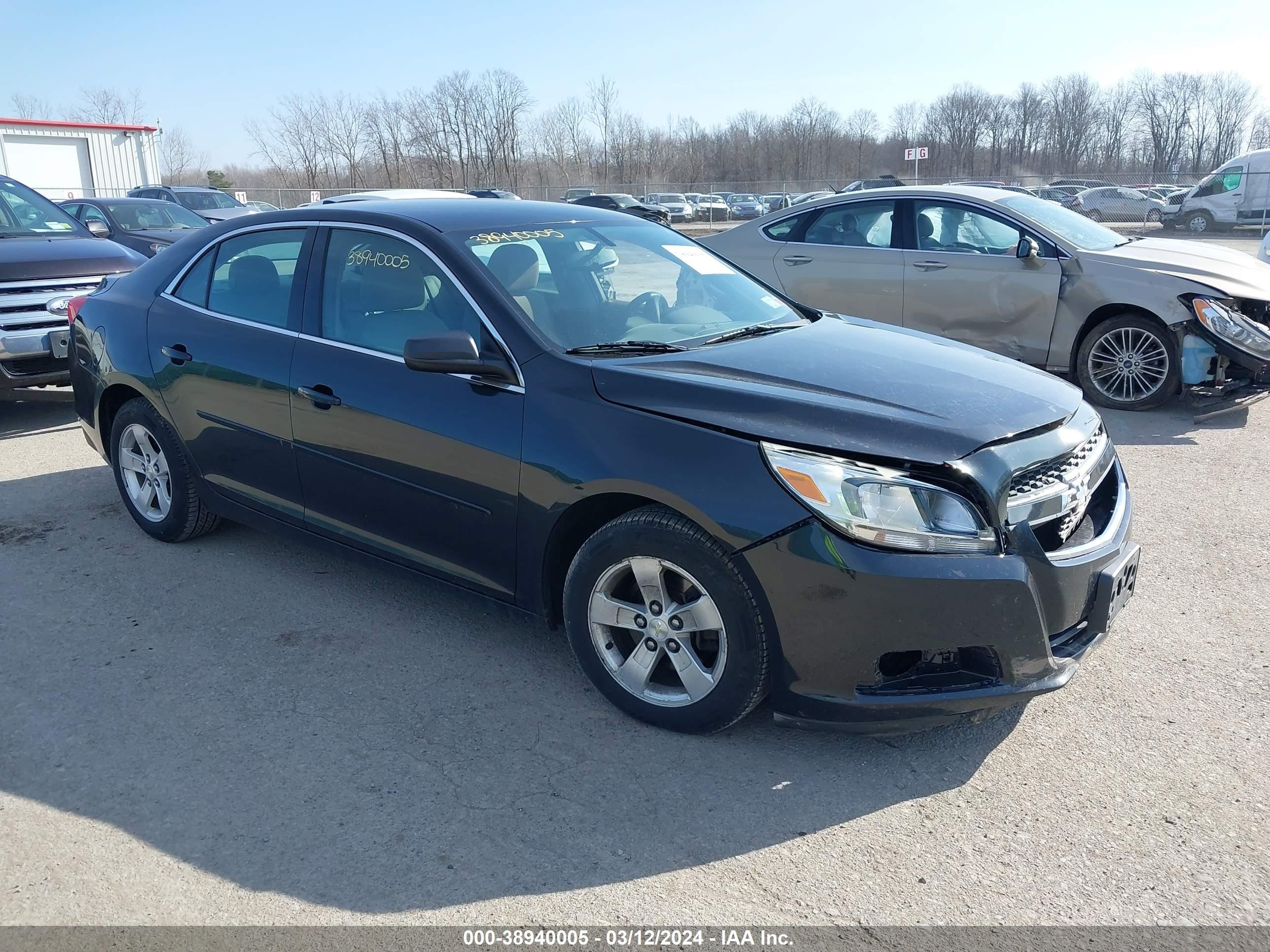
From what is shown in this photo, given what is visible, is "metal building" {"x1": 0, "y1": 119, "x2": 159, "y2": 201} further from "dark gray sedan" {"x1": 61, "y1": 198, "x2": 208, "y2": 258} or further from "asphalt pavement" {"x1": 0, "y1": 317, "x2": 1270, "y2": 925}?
"asphalt pavement" {"x1": 0, "y1": 317, "x2": 1270, "y2": 925}

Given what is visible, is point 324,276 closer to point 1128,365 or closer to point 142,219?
point 1128,365

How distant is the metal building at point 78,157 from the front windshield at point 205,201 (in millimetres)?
12338

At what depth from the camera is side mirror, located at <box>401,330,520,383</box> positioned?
11.4 feet

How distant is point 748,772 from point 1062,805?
0.93 meters

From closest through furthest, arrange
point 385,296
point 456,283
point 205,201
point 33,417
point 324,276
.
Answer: point 456,283 < point 385,296 < point 324,276 < point 33,417 < point 205,201

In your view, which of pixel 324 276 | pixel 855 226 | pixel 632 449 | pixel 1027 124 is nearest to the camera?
pixel 632 449

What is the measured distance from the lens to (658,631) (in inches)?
129

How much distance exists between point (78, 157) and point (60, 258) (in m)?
32.1

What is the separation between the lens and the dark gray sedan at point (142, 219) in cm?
1527

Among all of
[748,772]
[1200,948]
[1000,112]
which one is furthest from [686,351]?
[1000,112]

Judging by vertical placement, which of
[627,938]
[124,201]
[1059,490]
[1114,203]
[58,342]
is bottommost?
[627,938]

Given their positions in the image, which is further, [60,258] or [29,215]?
[29,215]

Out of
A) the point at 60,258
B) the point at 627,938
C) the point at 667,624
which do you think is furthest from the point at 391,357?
the point at 60,258

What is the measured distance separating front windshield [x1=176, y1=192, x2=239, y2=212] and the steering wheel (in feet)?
67.5
